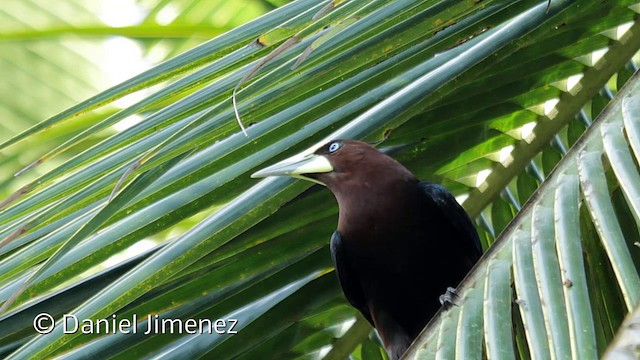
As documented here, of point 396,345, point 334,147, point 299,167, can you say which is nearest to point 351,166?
point 334,147

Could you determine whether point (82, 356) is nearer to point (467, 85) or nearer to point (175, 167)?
point (175, 167)

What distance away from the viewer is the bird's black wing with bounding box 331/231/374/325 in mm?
1901

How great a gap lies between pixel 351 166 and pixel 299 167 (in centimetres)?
51

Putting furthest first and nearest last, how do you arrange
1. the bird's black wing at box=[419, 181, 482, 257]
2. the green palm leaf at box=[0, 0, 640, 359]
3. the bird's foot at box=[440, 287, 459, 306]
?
the bird's black wing at box=[419, 181, 482, 257], the bird's foot at box=[440, 287, 459, 306], the green palm leaf at box=[0, 0, 640, 359]

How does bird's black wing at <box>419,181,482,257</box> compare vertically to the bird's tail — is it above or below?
above

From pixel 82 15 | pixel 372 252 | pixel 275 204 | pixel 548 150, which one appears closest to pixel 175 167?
pixel 275 204

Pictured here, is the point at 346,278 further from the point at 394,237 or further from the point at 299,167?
the point at 394,237

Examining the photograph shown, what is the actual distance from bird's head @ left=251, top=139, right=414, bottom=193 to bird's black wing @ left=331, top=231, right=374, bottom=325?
0.13 metres

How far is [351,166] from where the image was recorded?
89.7 inches

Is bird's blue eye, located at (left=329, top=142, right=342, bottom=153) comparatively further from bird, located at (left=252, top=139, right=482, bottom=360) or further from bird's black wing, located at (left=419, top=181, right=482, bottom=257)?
bird's black wing, located at (left=419, top=181, right=482, bottom=257)

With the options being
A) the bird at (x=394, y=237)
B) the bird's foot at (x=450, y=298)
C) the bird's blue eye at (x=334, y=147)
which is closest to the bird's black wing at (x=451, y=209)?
the bird at (x=394, y=237)

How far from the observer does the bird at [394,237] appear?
84.7 inches

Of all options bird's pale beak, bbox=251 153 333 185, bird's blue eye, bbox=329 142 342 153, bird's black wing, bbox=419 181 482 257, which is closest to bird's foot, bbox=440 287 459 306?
bird's pale beak, bbox=251 153 333 185

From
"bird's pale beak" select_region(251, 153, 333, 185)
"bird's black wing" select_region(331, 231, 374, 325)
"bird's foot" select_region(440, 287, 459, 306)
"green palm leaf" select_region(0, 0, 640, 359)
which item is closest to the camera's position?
"green palm leaf" select_region(0, 0, 640, 359)
